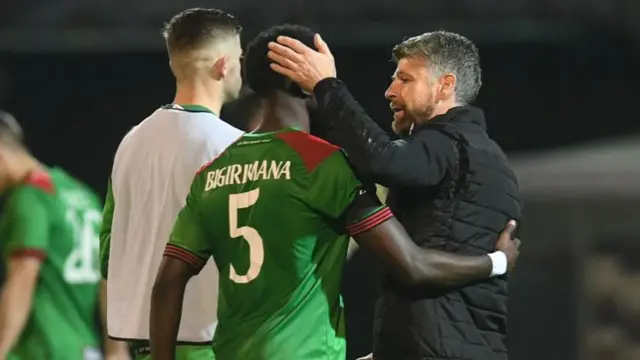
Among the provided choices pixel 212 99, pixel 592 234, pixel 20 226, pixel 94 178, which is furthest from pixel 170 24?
pixel 94 178

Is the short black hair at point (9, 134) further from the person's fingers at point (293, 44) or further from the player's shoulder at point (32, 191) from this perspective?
the person's fingers at point (293, 44)

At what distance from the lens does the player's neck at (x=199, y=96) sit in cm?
309

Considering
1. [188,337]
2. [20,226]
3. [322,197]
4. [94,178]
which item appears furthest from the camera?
[94,178]

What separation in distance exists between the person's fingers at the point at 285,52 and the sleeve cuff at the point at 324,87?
0.07m

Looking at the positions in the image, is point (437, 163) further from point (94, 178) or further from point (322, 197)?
point (94, 178)

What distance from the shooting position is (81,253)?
15.8ft

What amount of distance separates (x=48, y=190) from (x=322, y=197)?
241 cm

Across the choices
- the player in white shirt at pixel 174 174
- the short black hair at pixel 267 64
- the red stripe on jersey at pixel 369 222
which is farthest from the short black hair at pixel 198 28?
the red stripe on jersey at pixel 369 222

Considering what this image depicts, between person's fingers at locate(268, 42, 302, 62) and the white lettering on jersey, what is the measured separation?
8.2 inches

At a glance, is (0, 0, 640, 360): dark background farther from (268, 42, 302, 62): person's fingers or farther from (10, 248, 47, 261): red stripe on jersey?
(268, 42, 302, 62): person's fingers

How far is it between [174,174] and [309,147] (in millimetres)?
536

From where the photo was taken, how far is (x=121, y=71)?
7.95m

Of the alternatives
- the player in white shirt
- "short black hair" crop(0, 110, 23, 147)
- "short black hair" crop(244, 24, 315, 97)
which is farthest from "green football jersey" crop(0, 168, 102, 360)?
"short black hair" crop(244, 24, 315, 97)

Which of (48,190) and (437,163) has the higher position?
(437,163)
